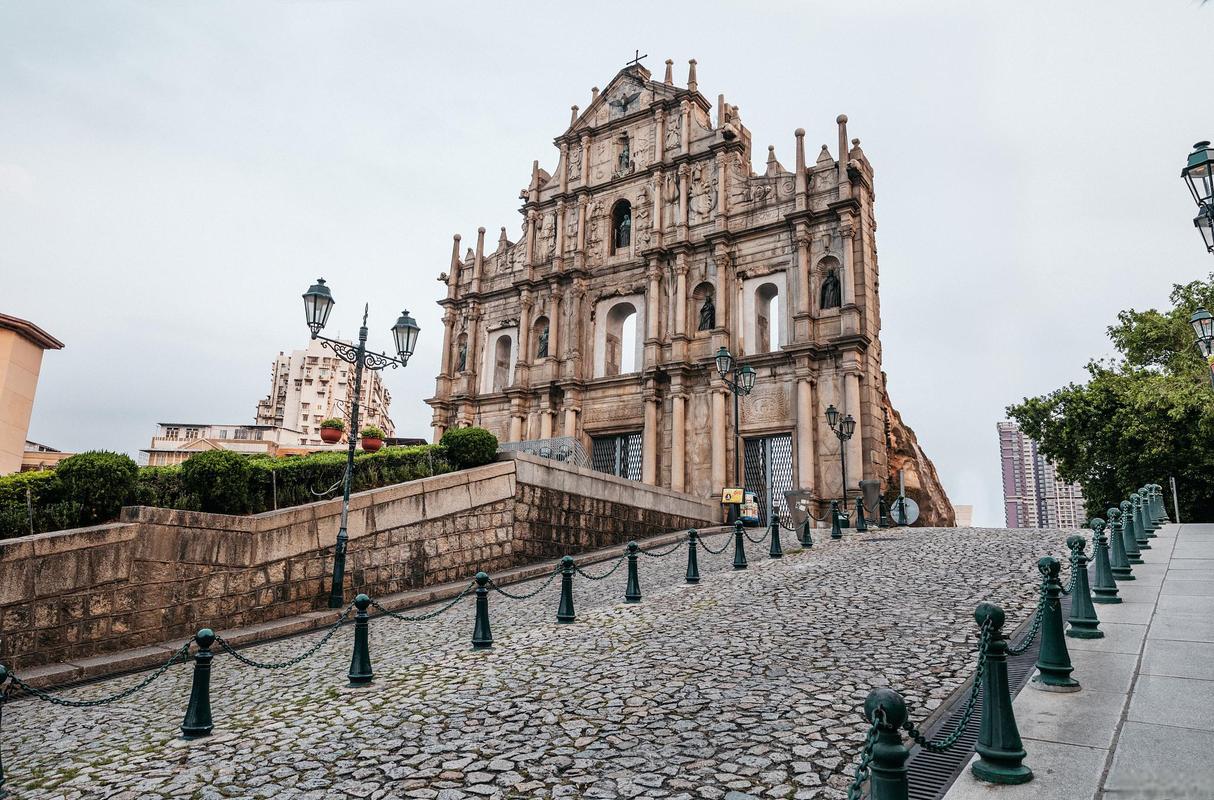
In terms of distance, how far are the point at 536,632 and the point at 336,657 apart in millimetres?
2266

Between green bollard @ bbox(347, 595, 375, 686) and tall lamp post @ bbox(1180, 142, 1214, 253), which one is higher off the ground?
tall lamp post @ bbox(1180, 142, 1214, 253)

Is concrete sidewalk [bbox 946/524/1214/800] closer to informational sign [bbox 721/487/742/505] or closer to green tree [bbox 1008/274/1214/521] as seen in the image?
informational sign [bbox 721/487/742/505]

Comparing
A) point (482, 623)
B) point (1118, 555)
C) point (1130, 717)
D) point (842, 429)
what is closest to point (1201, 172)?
→ point (1118, 555)

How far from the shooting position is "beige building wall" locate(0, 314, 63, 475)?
1127cm

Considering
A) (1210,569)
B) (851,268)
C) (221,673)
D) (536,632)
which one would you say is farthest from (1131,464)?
(221,673)

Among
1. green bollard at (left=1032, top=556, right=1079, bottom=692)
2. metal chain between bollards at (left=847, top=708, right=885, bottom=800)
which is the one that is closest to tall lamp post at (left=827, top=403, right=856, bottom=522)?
green bollard at (left=1032, top=556, right=1079, bottom=692)

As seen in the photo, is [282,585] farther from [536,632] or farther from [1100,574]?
[1100,574]

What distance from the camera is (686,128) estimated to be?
2819cm

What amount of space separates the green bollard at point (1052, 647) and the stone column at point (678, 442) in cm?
2022

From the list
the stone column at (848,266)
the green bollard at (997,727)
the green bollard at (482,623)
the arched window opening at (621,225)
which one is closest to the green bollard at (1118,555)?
the green bollard at (997,727)

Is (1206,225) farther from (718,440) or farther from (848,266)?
(718,440)

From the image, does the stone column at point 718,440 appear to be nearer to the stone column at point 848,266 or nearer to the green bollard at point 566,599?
the stone column at point 848,266

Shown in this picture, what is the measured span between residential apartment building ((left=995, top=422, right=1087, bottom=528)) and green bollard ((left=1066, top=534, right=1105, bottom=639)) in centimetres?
12527

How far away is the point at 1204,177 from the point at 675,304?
775 inches
